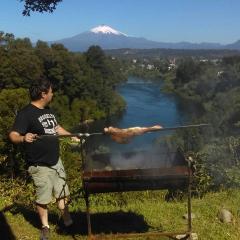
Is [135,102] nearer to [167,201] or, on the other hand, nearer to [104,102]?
[104,102]

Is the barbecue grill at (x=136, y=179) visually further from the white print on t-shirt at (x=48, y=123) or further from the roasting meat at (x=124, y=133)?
the white print on t-shirt at (x=48, y=123)

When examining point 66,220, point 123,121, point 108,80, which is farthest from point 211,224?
point 108,80

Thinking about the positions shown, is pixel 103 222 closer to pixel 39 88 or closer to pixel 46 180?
pixel 46 180

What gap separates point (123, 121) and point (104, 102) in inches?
328

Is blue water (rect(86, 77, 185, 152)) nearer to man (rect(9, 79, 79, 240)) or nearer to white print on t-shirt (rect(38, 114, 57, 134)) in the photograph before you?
man (rect(9, 79, 79, 240))

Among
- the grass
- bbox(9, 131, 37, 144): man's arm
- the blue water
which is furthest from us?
the blue water

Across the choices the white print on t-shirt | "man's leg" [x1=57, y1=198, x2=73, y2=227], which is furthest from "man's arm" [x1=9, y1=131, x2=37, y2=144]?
"man's leg" [x1=57, y1=198, x2=73, y2=227]

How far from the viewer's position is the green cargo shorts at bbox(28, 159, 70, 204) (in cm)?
519

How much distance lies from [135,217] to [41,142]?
1777 millimetres

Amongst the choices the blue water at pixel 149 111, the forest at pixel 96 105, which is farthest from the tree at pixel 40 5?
the blue water at pixel 149 111

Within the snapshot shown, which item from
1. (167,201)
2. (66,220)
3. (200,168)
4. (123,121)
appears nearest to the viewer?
(66,220)

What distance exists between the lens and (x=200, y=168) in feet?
29.4

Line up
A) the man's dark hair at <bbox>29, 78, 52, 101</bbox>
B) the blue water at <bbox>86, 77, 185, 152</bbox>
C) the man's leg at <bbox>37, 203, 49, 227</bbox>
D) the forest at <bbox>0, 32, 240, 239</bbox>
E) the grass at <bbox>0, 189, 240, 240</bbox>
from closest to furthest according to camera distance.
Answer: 1. the man's dark hair at <bbox>29, 78, 52, 101</bbox>
2. the man's leg at <bbox>37, 203, 49, 227</bbox>
3. the grass at <bbox>0, 189, 240, 240</bbox>
4. the forest at <bbox>0, 32, 240, 239</bbox>
5. the blue water at <bbox>86, 77, 185, 152</bbox>

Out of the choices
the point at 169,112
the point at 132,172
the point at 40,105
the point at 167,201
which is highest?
the point at 40,105
